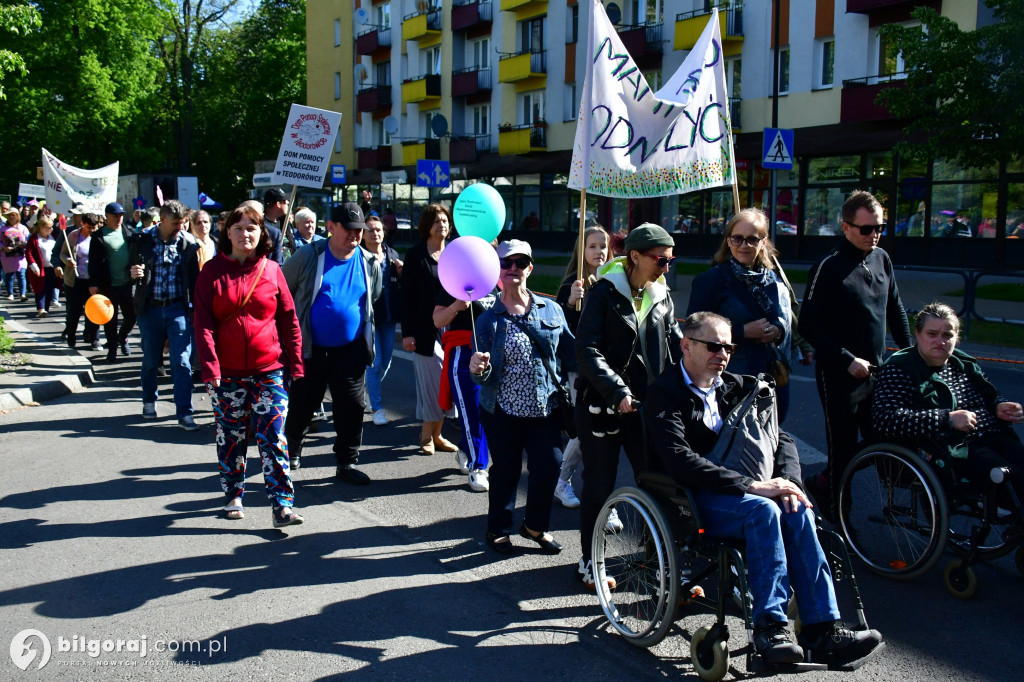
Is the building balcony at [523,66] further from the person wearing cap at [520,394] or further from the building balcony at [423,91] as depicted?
the person wearing cap at [520,394]

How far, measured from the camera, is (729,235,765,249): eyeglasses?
5.09 m

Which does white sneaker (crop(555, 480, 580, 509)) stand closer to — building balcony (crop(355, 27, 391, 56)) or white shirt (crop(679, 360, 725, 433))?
white shirt (crop(679, 360, 725, 433))

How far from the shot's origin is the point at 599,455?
4.65m

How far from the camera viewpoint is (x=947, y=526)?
14.8 feet

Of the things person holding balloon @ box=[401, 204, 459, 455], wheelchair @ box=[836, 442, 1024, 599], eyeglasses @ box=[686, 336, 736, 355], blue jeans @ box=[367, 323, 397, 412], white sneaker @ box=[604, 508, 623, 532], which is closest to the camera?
eyeglasses @ box=[686, 336, 736, 355]

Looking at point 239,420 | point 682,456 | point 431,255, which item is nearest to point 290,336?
point 239,420

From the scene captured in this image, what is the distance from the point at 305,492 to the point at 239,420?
894mm

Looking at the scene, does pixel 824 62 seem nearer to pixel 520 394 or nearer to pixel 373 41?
pixel 520 394

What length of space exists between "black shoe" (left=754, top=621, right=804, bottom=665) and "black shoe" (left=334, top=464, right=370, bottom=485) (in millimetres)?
3643

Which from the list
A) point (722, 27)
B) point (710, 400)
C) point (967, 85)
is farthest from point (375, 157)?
point (710, 400)

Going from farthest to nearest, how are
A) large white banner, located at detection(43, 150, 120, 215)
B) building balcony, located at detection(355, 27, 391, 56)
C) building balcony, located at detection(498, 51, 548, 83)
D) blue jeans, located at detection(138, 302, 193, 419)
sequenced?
building balcony, located at detection(355, 27, 391, 56) → building balcony, located at detection(498, 51, 548, 83) → large white banner, located at detection(43, 150, 120, 215) → blue jeans, located at detection(138, 302, 193, 419)

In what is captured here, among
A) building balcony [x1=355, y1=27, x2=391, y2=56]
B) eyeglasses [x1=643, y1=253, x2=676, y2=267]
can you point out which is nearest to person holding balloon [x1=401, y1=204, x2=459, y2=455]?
eyeglasses [x1=643, y1=253, x2=676, y2=267]

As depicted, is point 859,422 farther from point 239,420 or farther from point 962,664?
point 239,420

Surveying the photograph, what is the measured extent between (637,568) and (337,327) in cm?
312
